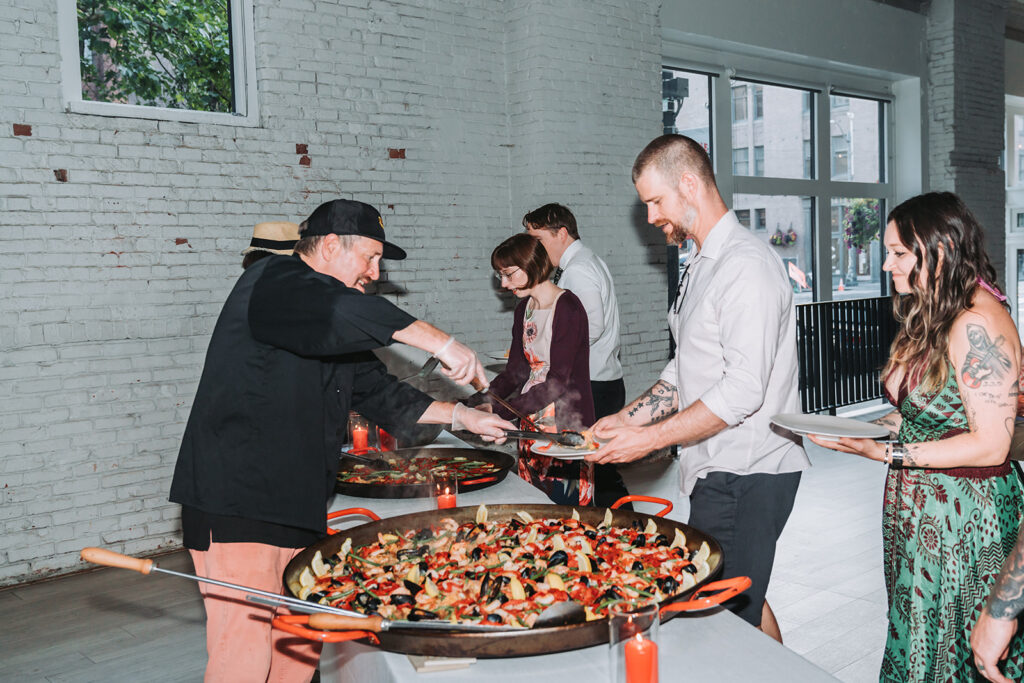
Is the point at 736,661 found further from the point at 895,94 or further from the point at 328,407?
the point at 895,94

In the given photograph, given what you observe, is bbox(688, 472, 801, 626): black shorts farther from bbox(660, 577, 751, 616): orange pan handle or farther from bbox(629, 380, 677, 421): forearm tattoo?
bbox(660, 577, 751, 616): orange pan handle

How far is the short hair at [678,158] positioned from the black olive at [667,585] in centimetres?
111

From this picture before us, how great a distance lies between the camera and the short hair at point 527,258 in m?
3.49

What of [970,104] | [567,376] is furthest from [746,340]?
[970,104]

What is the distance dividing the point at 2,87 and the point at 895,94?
8354 millimetres

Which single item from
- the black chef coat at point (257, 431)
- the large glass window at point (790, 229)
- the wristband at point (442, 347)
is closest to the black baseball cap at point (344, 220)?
the black chef coat at point (257, 431)

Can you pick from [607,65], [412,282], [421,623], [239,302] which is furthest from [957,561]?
[607,65]

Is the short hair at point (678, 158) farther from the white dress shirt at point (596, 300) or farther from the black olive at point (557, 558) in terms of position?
the white dress shirt at point (596, 300)

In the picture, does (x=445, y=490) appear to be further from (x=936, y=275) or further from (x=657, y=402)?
(x=936, y=275)

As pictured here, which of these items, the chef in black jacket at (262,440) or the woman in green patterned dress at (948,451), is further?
the woman in green patterned dress at (948,451)

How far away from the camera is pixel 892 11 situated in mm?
8445

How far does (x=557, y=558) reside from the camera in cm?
174

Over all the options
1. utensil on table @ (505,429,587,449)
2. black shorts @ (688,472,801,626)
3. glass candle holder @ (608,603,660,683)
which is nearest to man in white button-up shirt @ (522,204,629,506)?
utensil on table @ (505,429,587,449)

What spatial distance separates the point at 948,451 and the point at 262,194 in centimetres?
386
